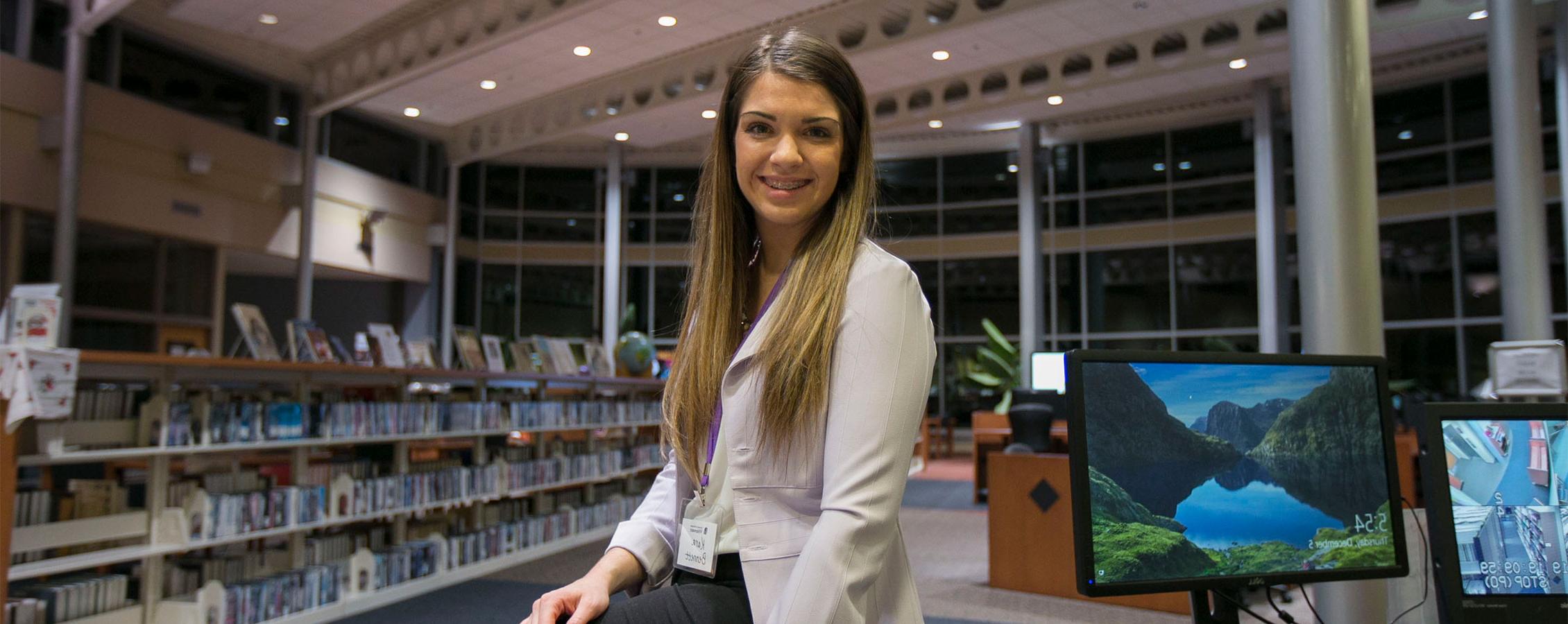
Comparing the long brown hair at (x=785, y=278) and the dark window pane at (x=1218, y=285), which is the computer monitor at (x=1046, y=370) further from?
the long brown hair at (x=785, y=278)

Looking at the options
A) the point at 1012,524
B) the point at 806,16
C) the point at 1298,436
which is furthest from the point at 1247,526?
the point at 806,16

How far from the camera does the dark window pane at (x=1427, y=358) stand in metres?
12.9

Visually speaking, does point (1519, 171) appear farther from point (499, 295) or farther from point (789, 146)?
point (499, 295)

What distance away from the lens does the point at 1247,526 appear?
1307 mm

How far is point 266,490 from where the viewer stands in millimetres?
4641

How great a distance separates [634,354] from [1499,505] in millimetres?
7825

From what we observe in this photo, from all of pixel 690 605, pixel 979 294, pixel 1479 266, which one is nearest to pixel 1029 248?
pixel 979 294

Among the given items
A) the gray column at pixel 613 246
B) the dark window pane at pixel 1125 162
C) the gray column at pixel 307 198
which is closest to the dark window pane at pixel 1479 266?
the dark window pane at pixel 1125 162

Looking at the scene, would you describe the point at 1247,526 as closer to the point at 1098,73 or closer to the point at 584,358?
the point at 584,358

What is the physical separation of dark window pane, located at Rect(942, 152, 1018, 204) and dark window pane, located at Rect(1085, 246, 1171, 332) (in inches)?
71.7

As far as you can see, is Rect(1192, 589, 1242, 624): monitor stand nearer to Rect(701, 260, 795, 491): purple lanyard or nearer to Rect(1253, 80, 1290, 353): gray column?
Rect(701, 260, 795, 491): purple lanyard

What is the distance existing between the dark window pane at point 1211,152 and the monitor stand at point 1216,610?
47.0 ft

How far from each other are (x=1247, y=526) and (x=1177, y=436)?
164 mm

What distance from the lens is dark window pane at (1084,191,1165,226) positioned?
1482 cm
